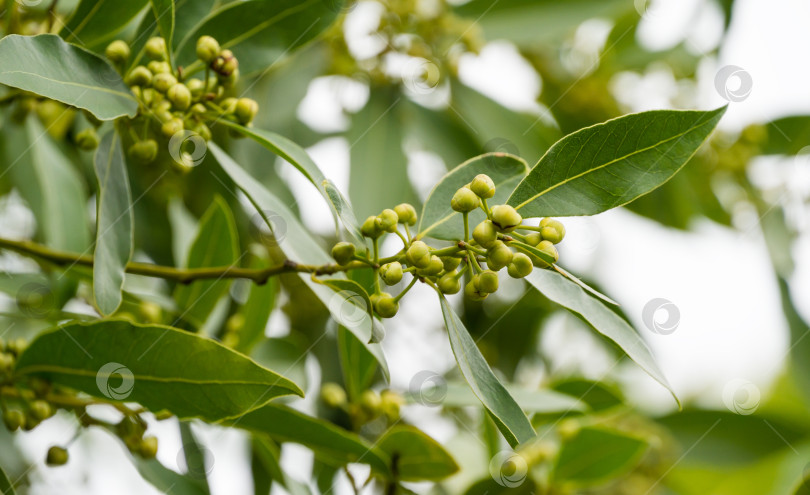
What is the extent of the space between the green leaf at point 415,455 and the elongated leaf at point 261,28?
26.2 inches

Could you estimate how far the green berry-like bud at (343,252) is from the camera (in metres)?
0.96

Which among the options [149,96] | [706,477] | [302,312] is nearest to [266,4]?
[149,96]

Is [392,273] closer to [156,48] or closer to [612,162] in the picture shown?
[612,162]

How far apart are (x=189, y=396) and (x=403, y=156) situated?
1315 mm

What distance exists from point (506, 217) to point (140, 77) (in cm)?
57

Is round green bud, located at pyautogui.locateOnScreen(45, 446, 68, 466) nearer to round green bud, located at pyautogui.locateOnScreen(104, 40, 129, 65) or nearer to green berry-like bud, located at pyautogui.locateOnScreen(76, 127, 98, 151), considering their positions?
green berry-like bud, located at pyautogui.locateOnScreen(76, 127, 98, 151)

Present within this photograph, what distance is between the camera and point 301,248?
44.5 inches

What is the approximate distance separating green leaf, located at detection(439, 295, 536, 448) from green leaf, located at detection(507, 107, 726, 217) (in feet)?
0.55

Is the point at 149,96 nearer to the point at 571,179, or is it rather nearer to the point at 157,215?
the point at 571,179

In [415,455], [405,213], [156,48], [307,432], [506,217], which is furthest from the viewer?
[415,455]

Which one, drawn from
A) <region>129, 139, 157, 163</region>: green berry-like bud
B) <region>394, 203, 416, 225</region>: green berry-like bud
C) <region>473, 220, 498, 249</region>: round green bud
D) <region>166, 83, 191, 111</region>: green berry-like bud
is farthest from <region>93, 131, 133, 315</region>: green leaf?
<region>473, 220, 498, 249</region>: round green bud

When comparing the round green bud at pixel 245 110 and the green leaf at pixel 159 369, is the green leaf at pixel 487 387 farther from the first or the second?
the round green bud at pixel 245 110

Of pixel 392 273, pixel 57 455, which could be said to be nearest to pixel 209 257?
pixel 57 455

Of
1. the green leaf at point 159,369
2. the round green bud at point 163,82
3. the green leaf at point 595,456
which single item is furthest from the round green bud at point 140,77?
the green leaf at point 595,456
